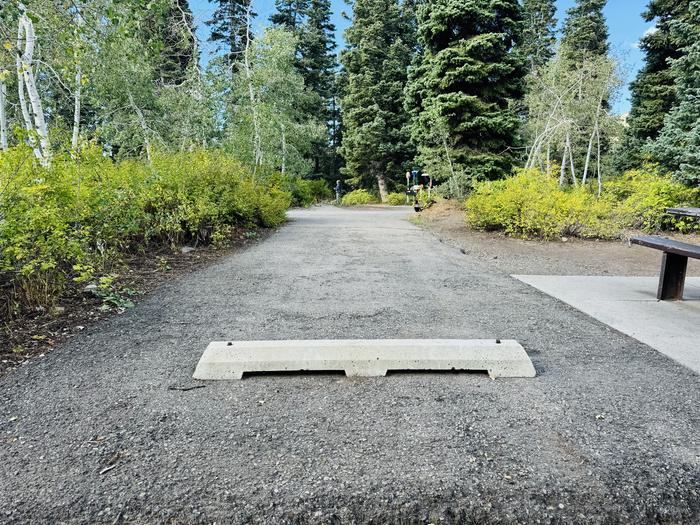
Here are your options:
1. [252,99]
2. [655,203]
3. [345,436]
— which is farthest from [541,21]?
[345,436]

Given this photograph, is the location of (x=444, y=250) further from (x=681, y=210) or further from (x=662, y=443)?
(x=662, y=443)

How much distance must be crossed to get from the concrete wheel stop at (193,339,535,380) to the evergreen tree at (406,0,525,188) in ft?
43.4

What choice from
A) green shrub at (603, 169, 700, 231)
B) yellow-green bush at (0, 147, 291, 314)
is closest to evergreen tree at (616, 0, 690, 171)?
green shrub at (603, 169, 700, 231)

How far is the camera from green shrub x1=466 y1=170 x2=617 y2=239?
9055mm

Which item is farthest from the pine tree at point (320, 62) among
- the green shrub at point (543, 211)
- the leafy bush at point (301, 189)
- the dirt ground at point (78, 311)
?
the dirt ground at point (78, 311)

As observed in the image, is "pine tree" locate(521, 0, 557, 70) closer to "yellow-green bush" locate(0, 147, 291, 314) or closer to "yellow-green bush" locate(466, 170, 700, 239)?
"yellow-green bush" locate(466, 170, 700, 239)

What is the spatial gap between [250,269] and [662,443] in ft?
15.7

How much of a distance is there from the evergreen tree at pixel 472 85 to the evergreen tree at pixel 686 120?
16.6ft

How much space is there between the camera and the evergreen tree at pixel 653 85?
15.7 m

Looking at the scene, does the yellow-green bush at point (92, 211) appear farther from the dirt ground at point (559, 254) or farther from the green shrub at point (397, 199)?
the green shrub at point (397, 199)

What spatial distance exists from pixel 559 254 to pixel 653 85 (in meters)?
14.5

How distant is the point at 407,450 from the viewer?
1.85 m

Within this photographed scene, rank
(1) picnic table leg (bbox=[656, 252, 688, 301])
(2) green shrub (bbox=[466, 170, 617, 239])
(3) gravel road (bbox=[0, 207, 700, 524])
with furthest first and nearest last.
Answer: (2) green shrub (bbox=[466, 170, 617, 239]) < (1) picnic table leg (bbox=[656, 252, 688, 301]) < (3) gravel road (bbox=[0, 207, 700, 524])

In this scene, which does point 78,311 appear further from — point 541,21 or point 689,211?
point 541,21
